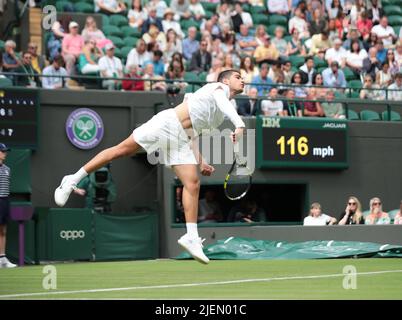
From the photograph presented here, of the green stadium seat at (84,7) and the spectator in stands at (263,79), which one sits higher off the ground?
the green stadium seat at (84,7)

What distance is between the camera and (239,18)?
24.3 meters

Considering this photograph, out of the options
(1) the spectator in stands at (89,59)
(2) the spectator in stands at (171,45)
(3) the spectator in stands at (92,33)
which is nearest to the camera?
(1) the spectator in stands at (89,59)

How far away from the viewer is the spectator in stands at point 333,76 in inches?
890

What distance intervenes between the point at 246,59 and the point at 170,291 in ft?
43.9

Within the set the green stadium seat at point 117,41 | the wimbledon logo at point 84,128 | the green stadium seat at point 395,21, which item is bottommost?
the wimbledon logo at point 84,128

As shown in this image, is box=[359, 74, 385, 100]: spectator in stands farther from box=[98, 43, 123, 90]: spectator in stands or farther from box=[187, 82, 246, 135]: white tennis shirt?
box=[187, 82, 246, 135]: white tennis shirt

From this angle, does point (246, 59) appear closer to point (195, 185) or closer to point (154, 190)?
point (154, 190)

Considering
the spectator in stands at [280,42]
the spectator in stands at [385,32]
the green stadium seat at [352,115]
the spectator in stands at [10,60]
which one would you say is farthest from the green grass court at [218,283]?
the spectator in stands at [385,32]

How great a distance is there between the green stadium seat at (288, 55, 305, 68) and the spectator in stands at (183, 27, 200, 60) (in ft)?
8.03

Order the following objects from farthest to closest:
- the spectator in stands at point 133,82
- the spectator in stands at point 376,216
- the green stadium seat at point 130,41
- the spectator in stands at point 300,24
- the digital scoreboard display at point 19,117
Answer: the spectator in stands at point 300,24 < the green stadium seat at point 130,41 < the spectator in stands at point 133,82 < the spectator in stands at point 376,216 < the digital scoreboard display at point 19,117

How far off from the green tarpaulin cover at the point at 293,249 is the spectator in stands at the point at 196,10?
25.7 ft

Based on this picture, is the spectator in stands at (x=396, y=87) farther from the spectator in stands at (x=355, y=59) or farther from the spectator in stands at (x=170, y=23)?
the spectator in stands at (x=170, y=23)

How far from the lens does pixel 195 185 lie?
1052 cm

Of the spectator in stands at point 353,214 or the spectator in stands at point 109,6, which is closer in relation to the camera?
the spectator in stands at point 353,214
